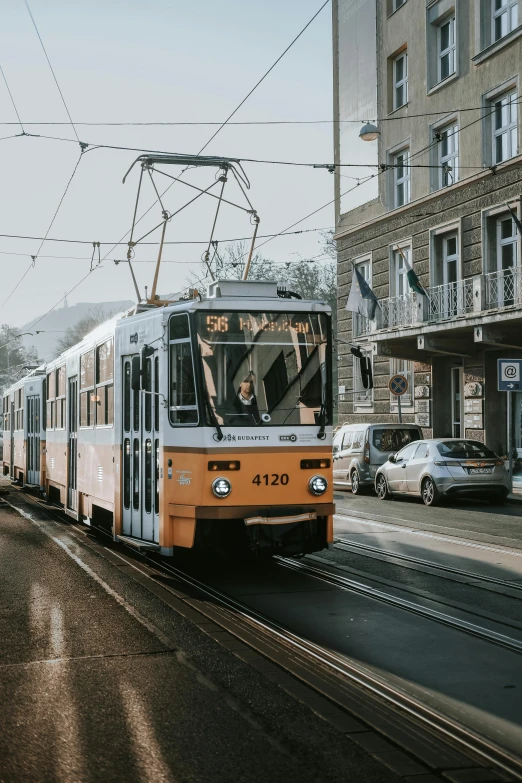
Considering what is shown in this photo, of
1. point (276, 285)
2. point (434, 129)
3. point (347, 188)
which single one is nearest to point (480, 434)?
point (434, 129)

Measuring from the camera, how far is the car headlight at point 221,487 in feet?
32.4

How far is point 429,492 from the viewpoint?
21.1m

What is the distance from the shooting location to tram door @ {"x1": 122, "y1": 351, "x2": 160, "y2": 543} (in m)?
10.8

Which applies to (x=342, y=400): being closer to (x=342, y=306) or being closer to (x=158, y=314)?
(x=342, y=306)

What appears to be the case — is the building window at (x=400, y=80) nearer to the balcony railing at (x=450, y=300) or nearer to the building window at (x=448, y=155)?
the building window at (x=448, y=155)

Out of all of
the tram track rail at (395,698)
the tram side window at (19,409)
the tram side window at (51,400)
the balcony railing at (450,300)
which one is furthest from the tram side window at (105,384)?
the balcony railing at (450,300)

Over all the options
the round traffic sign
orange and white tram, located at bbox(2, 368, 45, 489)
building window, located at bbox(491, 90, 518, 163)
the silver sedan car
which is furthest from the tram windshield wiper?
building window, located at bbox(491, 90, 518, 163)

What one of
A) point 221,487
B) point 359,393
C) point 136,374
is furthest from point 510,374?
point 221,487

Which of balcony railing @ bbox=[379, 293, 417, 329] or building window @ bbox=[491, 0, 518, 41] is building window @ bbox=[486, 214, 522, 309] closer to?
balcony railing @ bbox=[379, 293, 417, 329]

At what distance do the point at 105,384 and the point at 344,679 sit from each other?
25.3 feet

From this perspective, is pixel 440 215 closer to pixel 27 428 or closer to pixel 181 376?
pixel 27 428

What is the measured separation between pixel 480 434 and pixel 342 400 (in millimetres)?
9561

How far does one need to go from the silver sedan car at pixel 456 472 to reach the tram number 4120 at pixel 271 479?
1103 centimetres

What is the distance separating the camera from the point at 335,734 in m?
4.98
